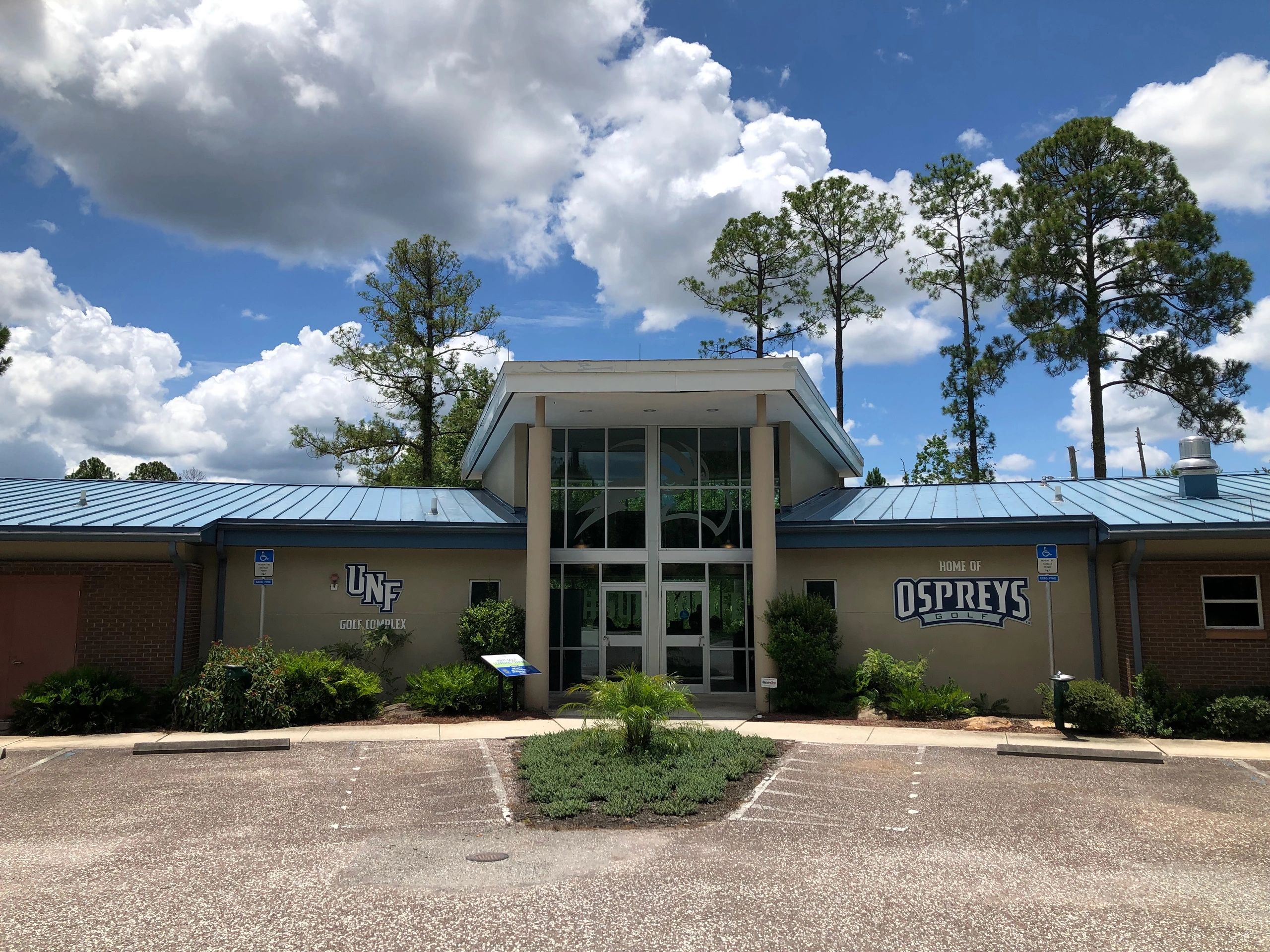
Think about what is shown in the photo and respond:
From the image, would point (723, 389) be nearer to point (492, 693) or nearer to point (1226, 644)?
point (492, 693)

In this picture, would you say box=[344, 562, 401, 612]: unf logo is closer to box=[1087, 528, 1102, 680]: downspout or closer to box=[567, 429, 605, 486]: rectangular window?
box=[567, 429, 605, 486]: rectangular window

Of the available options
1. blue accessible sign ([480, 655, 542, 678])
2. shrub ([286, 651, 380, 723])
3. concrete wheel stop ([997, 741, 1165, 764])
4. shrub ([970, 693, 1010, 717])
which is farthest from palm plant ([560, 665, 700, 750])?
shrub ([970, 693, 1010, 717])

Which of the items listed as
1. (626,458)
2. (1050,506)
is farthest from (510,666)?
(1050,506)

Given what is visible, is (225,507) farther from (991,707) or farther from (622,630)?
(991,707)

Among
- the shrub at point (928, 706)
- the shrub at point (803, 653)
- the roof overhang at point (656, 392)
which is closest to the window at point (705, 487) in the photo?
the roof overhang at point (656, 392)

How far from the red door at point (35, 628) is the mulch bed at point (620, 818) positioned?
390 inches

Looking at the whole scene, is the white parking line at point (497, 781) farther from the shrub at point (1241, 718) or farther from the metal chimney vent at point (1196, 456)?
the metal chimney vent at point (1196, 456)

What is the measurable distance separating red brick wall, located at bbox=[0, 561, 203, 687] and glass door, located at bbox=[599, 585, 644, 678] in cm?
765

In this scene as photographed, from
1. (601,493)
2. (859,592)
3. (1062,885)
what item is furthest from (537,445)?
(1062,885)

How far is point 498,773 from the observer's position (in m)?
11.3

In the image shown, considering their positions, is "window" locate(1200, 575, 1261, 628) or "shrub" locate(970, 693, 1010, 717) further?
"shrub" locate(970, 693, 1010, 717)

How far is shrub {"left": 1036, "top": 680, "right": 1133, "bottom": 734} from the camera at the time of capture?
13859 mm

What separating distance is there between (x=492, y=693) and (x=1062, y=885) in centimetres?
1082

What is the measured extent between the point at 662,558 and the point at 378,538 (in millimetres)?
5671
